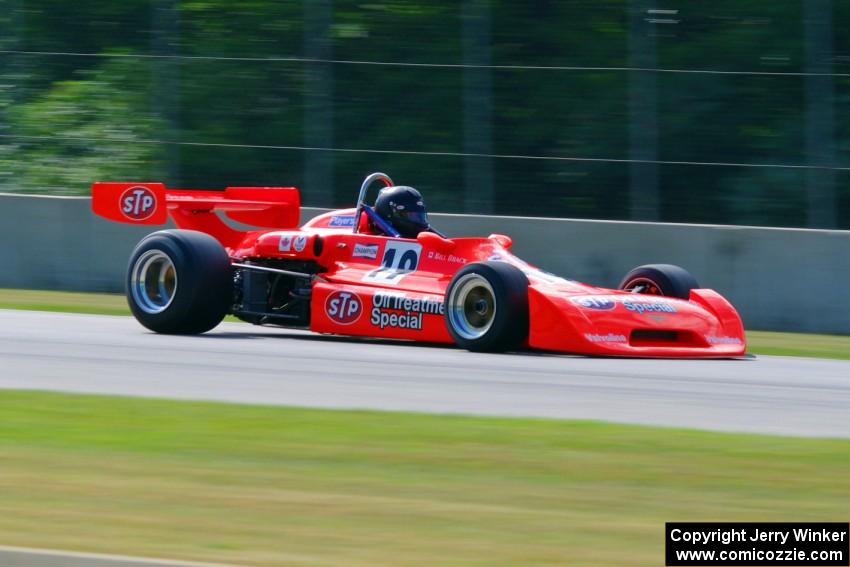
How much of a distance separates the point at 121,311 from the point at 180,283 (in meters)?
2.81

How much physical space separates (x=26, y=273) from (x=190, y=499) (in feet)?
40.0

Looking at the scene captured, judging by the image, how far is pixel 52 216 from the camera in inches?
703

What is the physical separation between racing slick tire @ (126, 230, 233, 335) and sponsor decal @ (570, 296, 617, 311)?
317 cm

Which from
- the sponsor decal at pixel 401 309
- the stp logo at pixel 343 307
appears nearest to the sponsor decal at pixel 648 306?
the sponsor decal at pixel 401 309

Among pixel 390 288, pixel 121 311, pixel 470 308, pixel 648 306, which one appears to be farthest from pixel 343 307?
pixel 121 311

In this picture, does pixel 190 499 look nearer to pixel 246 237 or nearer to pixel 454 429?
pixel 454 429

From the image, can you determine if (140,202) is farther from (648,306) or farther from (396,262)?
(648,306)

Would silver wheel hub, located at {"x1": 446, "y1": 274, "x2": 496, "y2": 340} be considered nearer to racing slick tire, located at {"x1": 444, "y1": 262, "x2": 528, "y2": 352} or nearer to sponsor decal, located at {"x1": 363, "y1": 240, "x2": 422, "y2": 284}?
racing slick tire, located at {"x1": 444, "y1": 262, "x2": 528, "y2": 352}

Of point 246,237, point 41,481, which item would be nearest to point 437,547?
point 41,481

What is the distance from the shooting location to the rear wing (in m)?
13.5

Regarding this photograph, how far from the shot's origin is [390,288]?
40.5 ft

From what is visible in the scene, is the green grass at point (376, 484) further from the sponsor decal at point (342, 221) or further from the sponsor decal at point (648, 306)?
the sponsor decal at point (342, 221)

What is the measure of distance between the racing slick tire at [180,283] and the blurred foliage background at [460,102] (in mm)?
4780

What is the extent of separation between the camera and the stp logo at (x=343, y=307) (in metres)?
12.5
